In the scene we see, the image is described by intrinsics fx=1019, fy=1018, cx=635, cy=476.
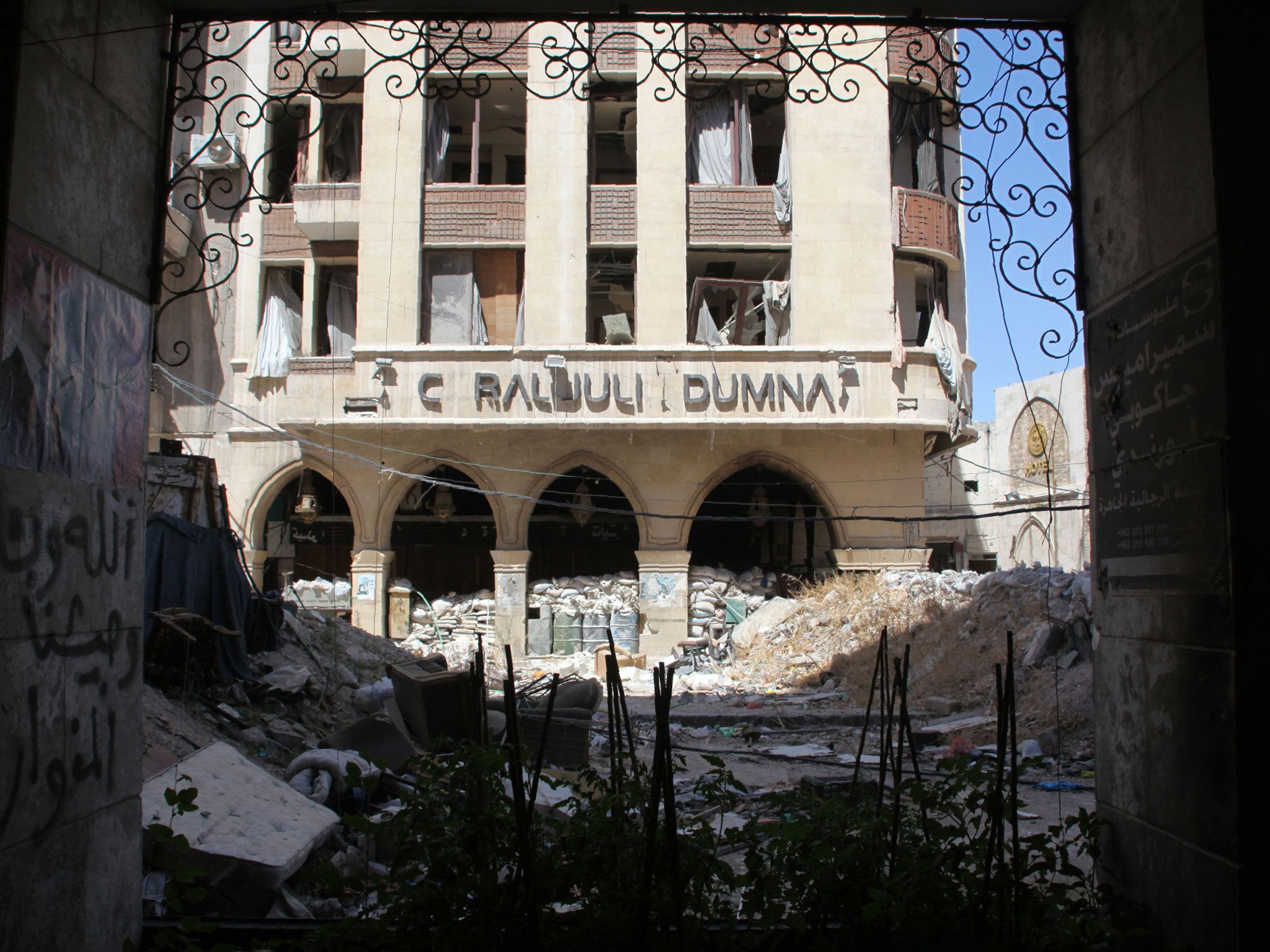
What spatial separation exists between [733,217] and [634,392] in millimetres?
3700

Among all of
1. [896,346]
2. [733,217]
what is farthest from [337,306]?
[896,346]

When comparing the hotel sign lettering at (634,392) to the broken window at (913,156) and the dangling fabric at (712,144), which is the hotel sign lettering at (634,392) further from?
the broken window at (913,156)

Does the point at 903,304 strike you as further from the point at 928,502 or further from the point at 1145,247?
the point at 1145,247

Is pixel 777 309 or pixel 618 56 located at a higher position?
pixel 618 56

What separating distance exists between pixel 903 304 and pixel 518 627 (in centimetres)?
934

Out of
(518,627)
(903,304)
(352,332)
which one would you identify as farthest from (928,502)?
(352,332)

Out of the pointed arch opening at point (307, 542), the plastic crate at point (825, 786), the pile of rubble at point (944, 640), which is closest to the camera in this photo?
the plastic crate at point (825, 786)

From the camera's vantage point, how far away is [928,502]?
984 inches

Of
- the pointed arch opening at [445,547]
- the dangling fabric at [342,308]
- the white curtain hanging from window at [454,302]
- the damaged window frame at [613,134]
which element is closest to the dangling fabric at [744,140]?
the damaged window frame at [613,134]

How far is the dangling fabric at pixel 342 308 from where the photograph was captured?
19406 mm

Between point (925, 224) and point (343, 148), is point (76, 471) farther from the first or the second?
point (343, 148)

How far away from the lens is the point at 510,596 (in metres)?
18.7

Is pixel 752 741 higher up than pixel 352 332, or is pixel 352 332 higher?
pixel 352 332

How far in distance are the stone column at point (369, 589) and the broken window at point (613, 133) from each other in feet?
26.6
